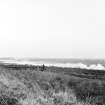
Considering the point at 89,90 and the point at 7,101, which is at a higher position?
the point at 7,101

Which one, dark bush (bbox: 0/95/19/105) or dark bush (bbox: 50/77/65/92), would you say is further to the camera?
dark bush (bbox: 50/77/65/92)

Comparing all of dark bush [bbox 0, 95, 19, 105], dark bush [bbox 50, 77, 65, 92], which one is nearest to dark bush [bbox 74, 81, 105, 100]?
dark bush [bbox 50, 77, 65, 92]

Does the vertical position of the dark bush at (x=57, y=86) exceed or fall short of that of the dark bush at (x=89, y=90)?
it exceeds it

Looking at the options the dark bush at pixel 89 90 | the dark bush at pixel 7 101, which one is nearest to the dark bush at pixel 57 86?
the dark bush at pixel 89 90

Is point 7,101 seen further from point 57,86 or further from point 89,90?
point 89,90

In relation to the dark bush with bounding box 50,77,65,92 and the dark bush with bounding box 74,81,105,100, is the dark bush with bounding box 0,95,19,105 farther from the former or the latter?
the dark bush with bounding box 74,81,105,100

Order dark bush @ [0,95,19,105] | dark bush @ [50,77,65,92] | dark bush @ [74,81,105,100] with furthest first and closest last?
dark bush @ [74,81,105,100] < dark bush @ [50,77,65,92] < dark bush @ [0,95,19,105]

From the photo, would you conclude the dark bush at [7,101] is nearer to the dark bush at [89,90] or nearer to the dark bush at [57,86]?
the dark bush at [57,86]

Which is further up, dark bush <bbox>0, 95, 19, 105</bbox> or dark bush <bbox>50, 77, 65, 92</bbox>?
dark bush <bbox>0, 95, 19, 105</bbox>

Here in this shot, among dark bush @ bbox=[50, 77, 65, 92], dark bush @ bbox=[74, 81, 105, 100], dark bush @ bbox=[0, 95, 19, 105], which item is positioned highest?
dark bush @ bbox=[0, 95, 19, 105]

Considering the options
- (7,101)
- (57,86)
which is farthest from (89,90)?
(7,101)

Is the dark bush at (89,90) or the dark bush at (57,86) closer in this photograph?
the dark bush at (57,86)

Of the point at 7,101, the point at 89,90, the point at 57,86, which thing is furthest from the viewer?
the point at 89,90

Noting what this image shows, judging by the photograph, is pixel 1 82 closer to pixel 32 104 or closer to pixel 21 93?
pixel 21 93
